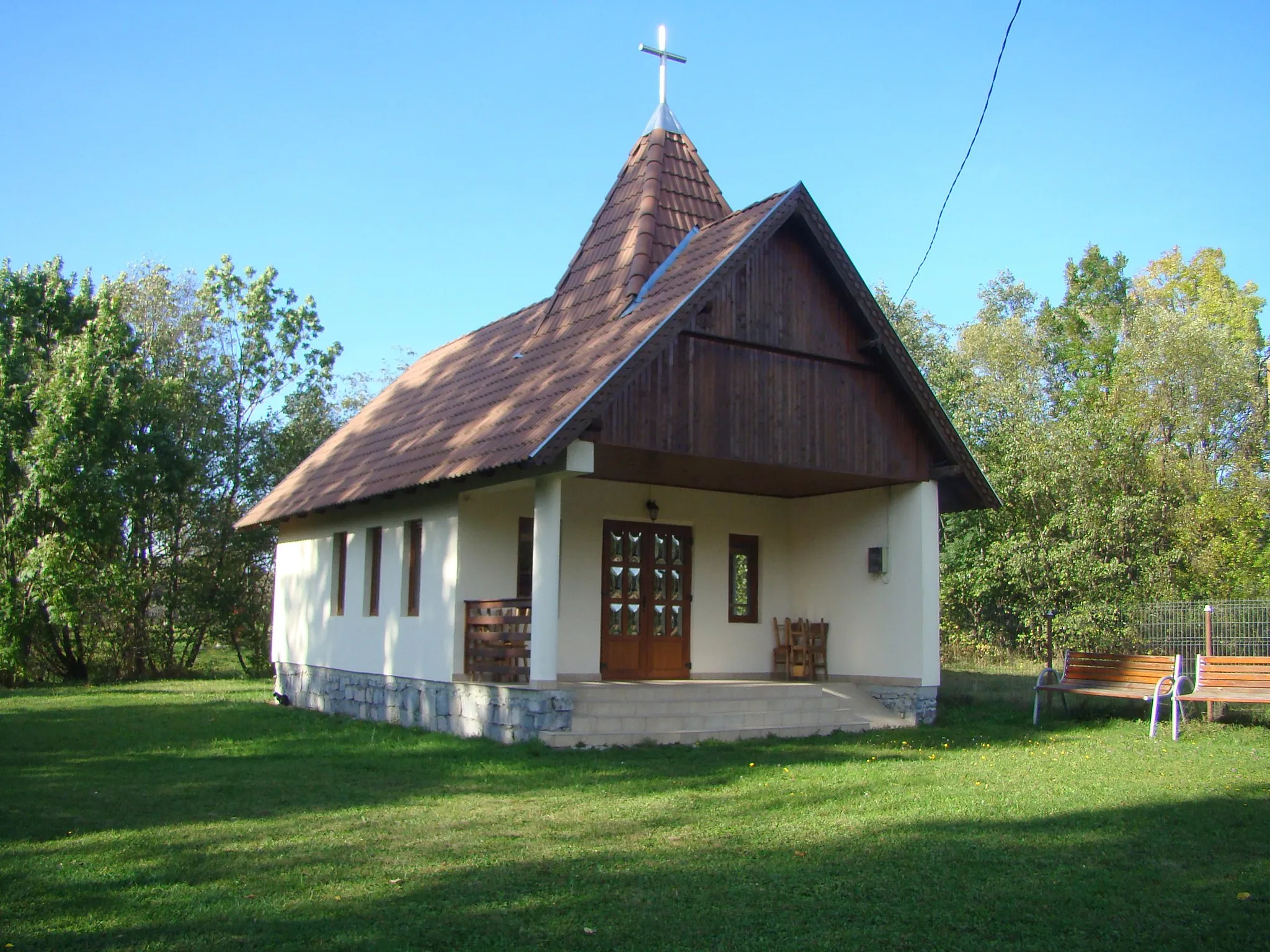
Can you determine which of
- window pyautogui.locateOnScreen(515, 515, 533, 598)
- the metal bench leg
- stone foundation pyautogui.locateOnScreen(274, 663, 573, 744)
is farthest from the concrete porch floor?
the metal bench leg

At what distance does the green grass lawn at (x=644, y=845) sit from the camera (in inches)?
223

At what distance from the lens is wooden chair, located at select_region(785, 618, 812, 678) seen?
55.2 ft

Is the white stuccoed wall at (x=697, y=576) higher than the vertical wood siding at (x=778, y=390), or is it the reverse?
the vertical wood siding at (x=778, y=390)

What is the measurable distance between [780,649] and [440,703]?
5.66 m

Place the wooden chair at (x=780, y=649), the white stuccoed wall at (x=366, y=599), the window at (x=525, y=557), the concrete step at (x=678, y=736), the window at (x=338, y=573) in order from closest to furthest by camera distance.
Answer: the concrete step at (x=678, y=736) → the white stuccoed wall at (x=366, y=599) → the window at (x=525, y=557) → the wooden chair at (x=780, y=649) → the window at (x=338, y=573)

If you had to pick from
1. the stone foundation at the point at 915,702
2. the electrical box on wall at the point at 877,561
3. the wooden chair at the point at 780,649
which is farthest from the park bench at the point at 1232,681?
the wooden chair at the point at 780,649

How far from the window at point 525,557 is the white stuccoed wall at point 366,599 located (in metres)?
0.22

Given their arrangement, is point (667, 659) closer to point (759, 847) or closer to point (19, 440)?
point (759, 847)

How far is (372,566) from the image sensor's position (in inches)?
675

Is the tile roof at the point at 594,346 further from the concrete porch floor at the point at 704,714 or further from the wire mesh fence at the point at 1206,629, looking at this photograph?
the wire mesh fence at the point at 1206,629

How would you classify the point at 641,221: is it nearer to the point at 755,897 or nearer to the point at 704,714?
the point at 704,714

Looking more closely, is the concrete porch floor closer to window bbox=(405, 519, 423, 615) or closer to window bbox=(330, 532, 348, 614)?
window bbox=(405, 519, 423, 615)

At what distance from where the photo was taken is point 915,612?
15328mm

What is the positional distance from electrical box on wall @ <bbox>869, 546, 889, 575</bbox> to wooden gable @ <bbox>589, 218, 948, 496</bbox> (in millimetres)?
1005
